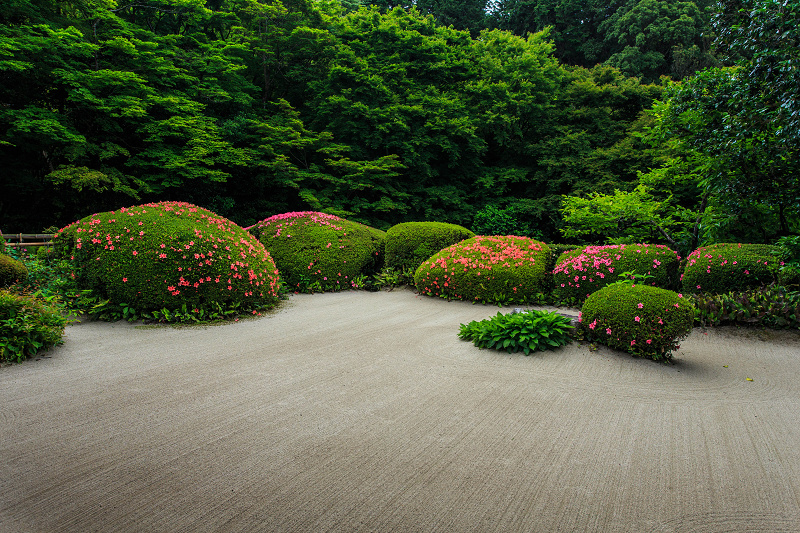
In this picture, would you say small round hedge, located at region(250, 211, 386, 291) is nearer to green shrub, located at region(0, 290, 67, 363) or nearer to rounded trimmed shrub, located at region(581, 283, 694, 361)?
green shrub, located at region(0, 290, 67, 363)

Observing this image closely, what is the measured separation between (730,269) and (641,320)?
9.05 ft

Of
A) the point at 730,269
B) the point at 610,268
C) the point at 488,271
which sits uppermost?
the point at 730,269

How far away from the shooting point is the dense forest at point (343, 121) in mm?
10234

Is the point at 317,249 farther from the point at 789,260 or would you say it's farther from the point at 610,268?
the point at 789,260

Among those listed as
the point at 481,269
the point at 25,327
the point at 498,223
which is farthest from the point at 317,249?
the point at 498,223

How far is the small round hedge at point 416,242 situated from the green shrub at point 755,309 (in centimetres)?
449

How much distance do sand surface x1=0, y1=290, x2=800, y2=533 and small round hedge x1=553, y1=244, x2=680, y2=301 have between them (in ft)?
6.63

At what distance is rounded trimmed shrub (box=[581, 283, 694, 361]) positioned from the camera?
12.6ft

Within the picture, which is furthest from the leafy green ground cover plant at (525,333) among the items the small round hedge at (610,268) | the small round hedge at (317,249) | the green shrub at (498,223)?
the green shrub at (498,223)

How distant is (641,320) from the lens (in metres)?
3.90

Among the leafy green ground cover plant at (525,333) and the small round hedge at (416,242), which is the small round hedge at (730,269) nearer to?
the leafy green ground cover plant at (525,333)

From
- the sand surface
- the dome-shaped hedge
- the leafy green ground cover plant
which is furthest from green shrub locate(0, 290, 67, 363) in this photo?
the leafy green ground cover plant

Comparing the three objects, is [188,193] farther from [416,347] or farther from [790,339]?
[790,339]

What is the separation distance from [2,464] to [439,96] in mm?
15706
